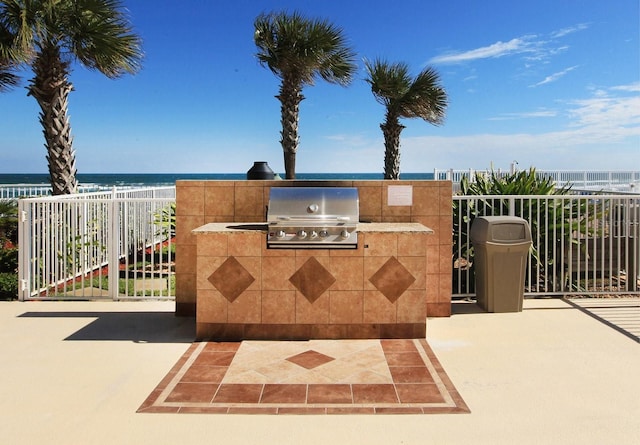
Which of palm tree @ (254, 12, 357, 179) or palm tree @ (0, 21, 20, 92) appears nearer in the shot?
palm tree @ (0, 21, 20, 92)

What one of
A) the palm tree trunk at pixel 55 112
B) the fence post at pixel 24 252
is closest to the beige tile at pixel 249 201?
the fence post at pixel 24 252

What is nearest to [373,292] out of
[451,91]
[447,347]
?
[447,347]

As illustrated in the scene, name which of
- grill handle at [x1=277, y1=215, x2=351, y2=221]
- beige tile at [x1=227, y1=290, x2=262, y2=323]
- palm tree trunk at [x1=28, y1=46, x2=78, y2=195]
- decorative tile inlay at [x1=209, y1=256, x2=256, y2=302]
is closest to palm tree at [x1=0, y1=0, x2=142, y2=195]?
palm tree trunk at [x1=28, y1=46, x2=78, y2=195]

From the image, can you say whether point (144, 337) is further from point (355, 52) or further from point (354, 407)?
point (355, 52)

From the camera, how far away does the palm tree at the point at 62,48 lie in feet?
26.8

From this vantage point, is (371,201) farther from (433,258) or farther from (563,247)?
(563,247)

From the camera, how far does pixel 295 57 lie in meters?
12.9

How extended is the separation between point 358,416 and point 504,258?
3078 millimetres

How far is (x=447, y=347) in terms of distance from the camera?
4.32 meters

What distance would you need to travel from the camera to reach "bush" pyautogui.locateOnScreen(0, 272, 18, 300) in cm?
621

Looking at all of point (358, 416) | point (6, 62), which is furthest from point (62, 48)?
point (358, 416)

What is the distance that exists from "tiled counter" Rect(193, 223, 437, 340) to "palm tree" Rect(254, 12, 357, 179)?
26.9 feet

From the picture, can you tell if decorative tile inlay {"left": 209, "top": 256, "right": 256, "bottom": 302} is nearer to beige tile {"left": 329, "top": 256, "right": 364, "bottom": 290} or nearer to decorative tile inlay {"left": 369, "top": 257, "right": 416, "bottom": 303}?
beige tile {"left": 329, "top": 256, "right": 364, "bottom": 290}

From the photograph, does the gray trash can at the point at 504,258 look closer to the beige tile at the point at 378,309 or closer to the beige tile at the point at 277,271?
the beige tile at the point at 378,309
